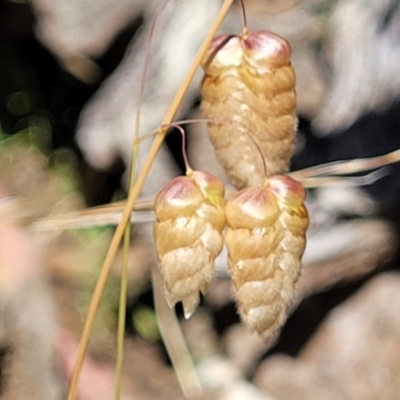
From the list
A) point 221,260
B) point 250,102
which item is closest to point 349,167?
point 221,260

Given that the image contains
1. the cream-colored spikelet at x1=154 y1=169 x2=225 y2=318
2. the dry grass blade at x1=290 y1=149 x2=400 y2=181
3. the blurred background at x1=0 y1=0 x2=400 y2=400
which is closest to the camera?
the cream-colored spikelet at x1=154 y1=169 x2=225 y2=318

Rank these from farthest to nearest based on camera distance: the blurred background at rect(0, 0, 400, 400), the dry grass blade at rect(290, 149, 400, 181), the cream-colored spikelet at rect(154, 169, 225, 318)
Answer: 1. the blurred background at rect(0, 0, 400, 400)
2. the dry grass blade at rect(290, 149, 400, 181)
3. the cream-colored spikelet at rect(154, 169, 225, 318)

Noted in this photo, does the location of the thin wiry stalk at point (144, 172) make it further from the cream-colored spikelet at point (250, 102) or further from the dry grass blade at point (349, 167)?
the dry grass blade at point (349, 167)

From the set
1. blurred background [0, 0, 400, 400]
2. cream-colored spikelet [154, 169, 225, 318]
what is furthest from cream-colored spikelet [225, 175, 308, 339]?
blurred background [0, 0, 400, 400]

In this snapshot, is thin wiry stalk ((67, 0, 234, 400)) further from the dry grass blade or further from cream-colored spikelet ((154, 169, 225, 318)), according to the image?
the dry grass blade

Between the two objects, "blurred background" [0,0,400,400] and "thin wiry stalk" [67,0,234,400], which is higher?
"thin wiry stalk" [67,0,234,400]

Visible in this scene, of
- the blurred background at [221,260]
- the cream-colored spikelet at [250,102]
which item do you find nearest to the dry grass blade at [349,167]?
the blurred background at [221,260]

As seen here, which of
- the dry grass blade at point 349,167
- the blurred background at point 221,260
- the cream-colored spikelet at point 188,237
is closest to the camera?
the cream-colored spikelet at point 188,237

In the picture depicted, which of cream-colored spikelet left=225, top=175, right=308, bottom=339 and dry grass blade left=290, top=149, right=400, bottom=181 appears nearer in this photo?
cream-colored spikelet left=225, top=175, right=308, bottom=339
